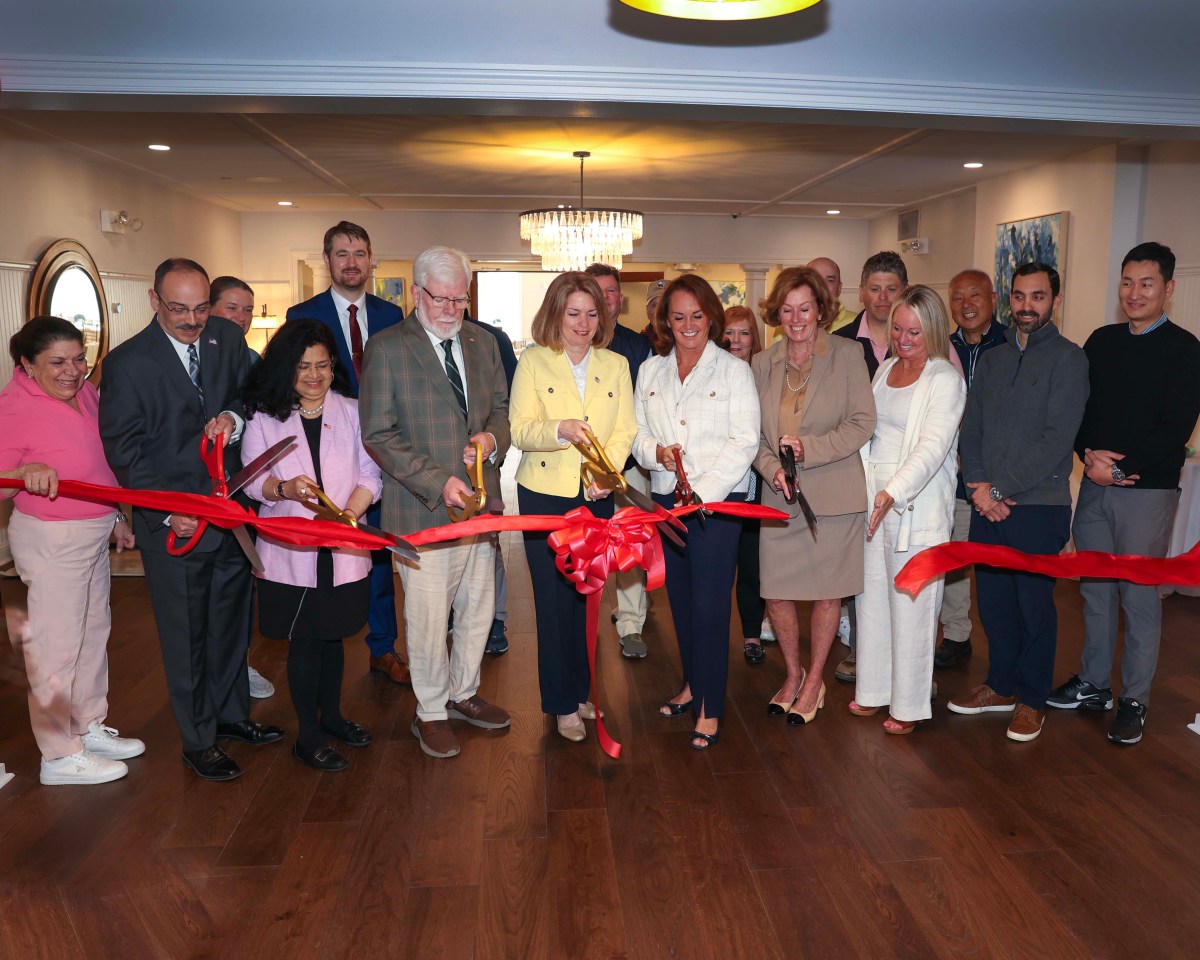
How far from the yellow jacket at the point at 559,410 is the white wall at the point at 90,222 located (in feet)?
16.5

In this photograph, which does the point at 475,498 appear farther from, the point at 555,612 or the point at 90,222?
the point at 90,222

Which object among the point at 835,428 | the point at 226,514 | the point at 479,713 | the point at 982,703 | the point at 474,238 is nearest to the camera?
the point at 226,514

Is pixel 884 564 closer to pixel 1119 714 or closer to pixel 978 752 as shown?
pixel 978 752

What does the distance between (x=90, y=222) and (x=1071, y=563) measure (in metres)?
7.92

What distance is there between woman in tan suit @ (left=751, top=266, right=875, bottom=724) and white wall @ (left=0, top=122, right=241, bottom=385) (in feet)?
18.7

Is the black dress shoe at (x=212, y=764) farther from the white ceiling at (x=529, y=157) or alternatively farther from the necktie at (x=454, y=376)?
the white ceiling at (x=529, y=157)

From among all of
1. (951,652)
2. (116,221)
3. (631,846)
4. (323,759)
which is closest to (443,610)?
(323,759)

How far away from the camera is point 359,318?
169 inches

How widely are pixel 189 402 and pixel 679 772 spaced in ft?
6.97

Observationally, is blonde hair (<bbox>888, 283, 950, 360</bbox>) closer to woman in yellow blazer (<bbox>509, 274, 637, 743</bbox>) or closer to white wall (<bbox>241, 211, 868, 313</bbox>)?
woman in yellow blazer (<bbox>509, 274, 637, 743</bbox>)

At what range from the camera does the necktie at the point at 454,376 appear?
3342mm

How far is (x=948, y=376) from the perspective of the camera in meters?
3.50

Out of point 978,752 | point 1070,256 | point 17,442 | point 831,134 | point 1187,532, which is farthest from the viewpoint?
point 1070,256

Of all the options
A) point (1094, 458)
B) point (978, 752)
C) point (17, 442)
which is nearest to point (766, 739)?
point (978, 752)
